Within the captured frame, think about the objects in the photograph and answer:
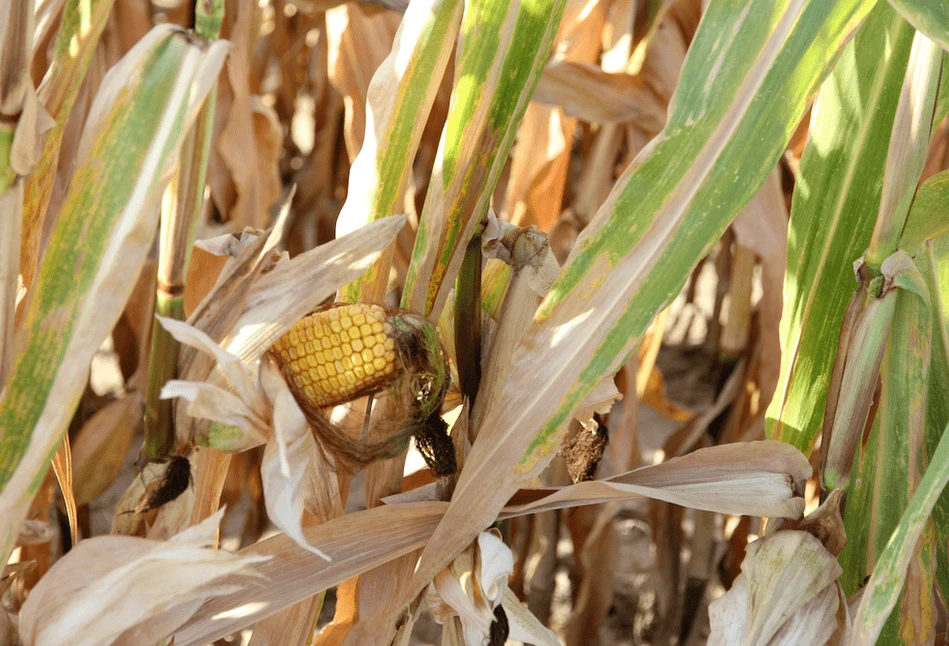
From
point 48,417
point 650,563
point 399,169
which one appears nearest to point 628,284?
point 399,169

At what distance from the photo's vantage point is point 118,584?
0.34 metres

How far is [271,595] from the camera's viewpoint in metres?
0.42

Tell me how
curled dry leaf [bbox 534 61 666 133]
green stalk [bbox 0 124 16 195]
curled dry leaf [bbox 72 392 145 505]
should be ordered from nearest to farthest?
green stalk [bbox 0 124 16 195]
curled dry leaf [bbox 534 61 666 133]
curled dry leaf [bbox 72 392 145 505]

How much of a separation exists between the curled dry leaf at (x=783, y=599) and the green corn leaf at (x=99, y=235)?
0.32 meters

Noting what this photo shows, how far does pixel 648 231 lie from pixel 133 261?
8.6 inches

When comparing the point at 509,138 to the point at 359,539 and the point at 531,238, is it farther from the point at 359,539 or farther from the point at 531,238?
the point at 359,539

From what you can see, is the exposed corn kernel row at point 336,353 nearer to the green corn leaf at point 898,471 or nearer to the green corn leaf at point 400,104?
the green corn leaf at point 400,104

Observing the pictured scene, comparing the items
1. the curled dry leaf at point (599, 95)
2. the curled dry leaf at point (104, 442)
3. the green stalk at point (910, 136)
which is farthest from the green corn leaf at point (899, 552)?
the curled dry leaf at point (104, 442)

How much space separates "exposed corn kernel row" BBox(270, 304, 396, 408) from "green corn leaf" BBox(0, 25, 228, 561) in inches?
3.2

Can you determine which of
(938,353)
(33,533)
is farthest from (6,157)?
(938,353)

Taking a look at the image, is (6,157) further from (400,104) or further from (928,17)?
(928,17)

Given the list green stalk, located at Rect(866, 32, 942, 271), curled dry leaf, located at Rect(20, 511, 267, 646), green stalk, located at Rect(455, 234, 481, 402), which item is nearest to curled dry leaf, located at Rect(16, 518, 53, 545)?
curled dry leaf, located at Rect(20, 511, 267, 646)

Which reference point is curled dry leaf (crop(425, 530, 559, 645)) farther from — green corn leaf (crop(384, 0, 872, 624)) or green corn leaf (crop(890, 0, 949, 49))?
green corn leaf (crop(890, 0, 949, 49))

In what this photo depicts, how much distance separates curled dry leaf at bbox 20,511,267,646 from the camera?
13.2 inches
